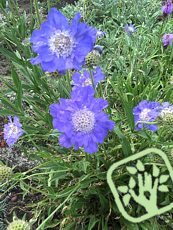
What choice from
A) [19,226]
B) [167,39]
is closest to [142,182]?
[19,226]

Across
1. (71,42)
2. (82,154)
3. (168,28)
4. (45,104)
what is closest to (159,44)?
(168,28)

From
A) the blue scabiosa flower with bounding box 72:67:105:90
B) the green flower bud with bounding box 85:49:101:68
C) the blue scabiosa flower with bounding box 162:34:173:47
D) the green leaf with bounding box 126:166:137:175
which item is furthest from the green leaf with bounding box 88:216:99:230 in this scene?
the blue scabiosa flower with bounding box 162:34:173:47

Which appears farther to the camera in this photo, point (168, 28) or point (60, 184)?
point (168, 28)

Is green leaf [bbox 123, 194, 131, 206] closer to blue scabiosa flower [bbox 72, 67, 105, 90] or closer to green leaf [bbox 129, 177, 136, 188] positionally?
green leaf [bbox 129, 177, 136, 188]

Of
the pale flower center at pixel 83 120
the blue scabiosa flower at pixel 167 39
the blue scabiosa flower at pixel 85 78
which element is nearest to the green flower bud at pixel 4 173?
the pale flower center at pixel 83 120

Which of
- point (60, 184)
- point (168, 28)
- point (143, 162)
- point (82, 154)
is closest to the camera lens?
point (143, 162)

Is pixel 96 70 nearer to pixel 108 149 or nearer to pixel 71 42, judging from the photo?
pixel 108 149

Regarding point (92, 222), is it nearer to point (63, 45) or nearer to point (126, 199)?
point (126, 199)
